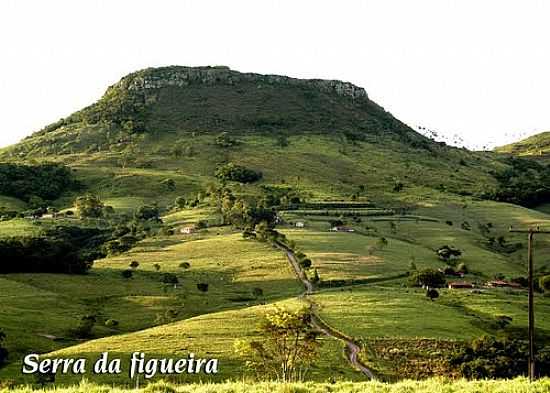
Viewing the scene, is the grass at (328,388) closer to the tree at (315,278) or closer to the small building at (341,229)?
the tree at (315,278)

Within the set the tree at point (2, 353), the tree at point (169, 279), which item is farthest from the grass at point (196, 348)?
the tree at point (169, 279)

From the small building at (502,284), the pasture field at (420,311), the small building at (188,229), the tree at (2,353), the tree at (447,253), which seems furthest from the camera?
the small building at (188,229)

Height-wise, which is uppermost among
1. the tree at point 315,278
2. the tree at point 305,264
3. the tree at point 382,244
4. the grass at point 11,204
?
the grass at point 11,204

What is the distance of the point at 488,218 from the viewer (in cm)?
18425

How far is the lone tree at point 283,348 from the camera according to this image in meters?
54.5

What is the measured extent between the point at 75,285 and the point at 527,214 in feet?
427

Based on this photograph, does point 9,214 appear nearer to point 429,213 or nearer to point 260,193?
point 260,193

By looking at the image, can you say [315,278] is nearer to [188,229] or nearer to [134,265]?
[134,265]

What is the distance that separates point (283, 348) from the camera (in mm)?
57562

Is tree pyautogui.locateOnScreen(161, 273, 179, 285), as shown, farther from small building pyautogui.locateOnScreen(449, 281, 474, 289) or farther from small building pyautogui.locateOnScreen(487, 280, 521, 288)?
small building pyautogui.locateOnScreen(487, 280, 521, 288)

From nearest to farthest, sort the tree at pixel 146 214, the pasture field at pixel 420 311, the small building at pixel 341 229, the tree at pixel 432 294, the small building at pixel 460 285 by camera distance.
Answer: the pasture field at pixel 420 311
the tree at pixel 432 294
the small building at pixel 460 285
the small building at pixel 341 229
the tree at pixel 146 214

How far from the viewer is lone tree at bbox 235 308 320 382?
2147 inches

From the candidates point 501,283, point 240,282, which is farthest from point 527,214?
point 240,282

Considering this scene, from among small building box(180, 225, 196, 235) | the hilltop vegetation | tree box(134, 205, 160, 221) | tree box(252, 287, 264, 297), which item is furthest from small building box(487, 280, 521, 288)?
tree box(134, 205, 160, 221)
